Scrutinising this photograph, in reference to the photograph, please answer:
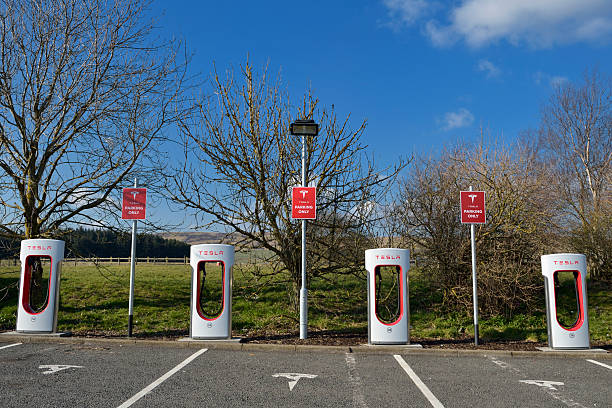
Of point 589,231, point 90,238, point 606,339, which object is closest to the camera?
point 606,339

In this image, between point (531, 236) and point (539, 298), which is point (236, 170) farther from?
point (539, 298)

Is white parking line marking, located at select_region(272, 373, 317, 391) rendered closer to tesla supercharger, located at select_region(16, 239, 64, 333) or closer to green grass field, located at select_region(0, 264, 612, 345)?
green grass field, located at select_region(0, 264, 612, 345)

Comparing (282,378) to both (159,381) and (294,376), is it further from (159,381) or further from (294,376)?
(159,381)

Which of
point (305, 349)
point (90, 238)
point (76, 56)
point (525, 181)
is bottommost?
point (305, 349)

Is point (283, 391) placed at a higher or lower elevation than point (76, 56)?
lower

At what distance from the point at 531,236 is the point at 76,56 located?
38.7ft

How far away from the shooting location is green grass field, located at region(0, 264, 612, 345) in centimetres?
1006

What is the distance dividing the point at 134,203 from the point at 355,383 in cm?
582

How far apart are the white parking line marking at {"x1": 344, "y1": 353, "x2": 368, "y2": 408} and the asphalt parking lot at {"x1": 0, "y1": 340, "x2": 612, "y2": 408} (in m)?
0.01

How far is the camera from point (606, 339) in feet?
31.8

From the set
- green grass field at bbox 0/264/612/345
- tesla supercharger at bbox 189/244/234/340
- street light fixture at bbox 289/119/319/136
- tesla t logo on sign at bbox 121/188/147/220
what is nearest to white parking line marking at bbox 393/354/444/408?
green grass field at bbox 0/264/612/345

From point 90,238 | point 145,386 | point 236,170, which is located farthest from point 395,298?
point 90,238

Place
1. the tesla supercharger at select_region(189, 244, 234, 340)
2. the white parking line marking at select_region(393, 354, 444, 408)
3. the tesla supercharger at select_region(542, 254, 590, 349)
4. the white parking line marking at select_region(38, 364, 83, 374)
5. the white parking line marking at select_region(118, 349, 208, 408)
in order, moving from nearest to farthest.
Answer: the white parking line marking at select_region(118, 349, 208, 408) → the white parking line marking at select_region(393, 354, 444, 408) → the white parking line marking at select_region(38, 364, 83, 374) → the tesla supercharger at select_region(542, 254, 590, 349) → the tesla supercharger at select_region(189, 244, 234, 340)

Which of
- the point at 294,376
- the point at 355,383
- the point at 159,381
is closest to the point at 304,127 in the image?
the point at 294,376
